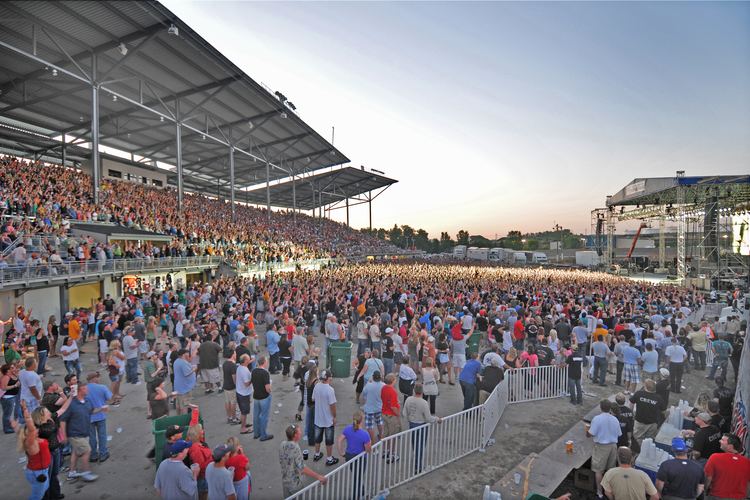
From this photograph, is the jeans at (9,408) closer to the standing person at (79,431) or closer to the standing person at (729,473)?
the standing person at (79,431)

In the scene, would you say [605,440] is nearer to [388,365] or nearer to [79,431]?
[388,365]

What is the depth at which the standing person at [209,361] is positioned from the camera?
8.04m

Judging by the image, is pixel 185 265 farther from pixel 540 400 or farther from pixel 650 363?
pixel 650 363

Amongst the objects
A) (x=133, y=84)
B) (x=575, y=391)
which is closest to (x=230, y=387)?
(x=575, y=391)

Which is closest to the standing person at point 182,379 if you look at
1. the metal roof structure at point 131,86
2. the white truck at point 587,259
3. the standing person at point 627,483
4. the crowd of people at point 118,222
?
the standing person at point 627,483

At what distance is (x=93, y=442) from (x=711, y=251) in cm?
3461

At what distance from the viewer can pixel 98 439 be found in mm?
5836

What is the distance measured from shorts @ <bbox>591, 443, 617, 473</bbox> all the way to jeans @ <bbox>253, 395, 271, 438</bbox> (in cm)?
523

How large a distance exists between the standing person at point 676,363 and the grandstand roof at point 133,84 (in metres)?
25.3

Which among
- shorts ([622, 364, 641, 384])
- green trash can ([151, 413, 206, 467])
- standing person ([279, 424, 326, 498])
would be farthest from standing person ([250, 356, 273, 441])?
shorts ([622, 364, 641, 384])

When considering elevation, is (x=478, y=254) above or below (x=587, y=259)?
above

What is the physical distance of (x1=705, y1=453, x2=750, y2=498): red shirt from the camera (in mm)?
4227

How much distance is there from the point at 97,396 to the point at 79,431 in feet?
1.59

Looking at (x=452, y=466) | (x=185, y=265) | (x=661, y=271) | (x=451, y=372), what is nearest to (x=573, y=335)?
(x=451, y=372)
